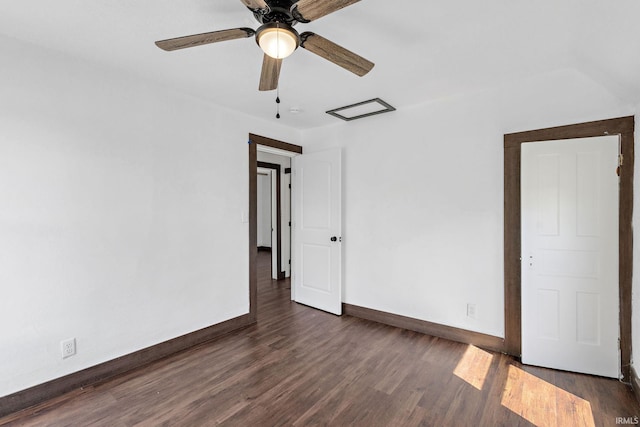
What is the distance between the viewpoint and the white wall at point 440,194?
104 inches

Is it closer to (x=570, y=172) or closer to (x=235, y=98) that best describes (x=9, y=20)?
(x=235, y=98)

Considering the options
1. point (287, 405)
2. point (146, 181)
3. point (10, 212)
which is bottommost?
point (287, 405)

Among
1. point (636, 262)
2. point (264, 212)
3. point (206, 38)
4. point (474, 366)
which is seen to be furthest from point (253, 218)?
point (264, 212)

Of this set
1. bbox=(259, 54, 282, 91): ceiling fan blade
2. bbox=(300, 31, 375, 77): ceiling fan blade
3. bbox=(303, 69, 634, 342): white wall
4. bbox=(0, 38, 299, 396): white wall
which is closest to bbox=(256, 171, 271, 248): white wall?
bbox=(303, 69, 634, 342): white wall

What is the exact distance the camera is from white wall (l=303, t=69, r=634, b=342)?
2637mm

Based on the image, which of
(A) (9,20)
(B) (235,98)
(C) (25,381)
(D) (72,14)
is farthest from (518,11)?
(C) (25,381)

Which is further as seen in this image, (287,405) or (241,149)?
(241,149)

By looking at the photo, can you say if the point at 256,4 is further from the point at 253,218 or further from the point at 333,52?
the point at 253,218

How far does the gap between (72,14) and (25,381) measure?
7.93 feet

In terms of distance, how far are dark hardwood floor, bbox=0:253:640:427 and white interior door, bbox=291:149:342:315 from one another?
0.97 metres

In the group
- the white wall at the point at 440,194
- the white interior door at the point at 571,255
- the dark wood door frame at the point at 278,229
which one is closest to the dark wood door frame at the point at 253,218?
the white wall at the point at 440,194

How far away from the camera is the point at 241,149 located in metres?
3.45

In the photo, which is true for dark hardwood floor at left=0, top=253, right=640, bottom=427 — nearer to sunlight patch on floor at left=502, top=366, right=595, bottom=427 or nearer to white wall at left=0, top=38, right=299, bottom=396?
sunlight patch on floor at left=502, top=366, right=595, bottom=427

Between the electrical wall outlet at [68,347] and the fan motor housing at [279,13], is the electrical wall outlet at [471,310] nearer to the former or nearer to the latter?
the fan motor housing at [279,13]
